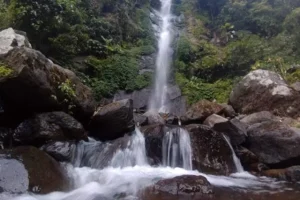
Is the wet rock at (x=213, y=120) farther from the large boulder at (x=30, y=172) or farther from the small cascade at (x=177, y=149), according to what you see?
the large boulder at (x=30, y=172)

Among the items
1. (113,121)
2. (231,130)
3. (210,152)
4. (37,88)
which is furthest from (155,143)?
(37,88)

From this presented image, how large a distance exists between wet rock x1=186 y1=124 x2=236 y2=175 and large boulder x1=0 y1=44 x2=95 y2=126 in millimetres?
3736

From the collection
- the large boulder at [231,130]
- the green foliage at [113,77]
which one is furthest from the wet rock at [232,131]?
the green foliage at [113,77]

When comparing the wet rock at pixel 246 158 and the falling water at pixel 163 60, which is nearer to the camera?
the wet rock at pixel 246 158

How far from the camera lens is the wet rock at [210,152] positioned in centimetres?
963

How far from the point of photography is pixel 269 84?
45.7 ft

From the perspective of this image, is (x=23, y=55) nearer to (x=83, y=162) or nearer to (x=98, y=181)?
(x=83, y=162)

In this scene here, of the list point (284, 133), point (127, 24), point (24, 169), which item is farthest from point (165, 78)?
point (24, 169)

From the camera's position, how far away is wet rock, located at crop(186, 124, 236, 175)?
9.63 meters

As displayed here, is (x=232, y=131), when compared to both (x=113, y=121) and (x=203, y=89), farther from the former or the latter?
(x=203, y=89)

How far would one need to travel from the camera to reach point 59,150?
28.2 feet

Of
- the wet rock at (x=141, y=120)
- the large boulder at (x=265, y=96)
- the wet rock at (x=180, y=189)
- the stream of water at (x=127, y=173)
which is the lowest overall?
the wet rock at (x=180, y=189)

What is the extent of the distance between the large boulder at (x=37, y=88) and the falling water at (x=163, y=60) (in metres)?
5.94

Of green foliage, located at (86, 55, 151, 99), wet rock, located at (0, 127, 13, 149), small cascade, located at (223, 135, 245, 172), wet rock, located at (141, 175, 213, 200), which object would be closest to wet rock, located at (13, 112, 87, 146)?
wet rock, located at (0, 127, 13, 149)
